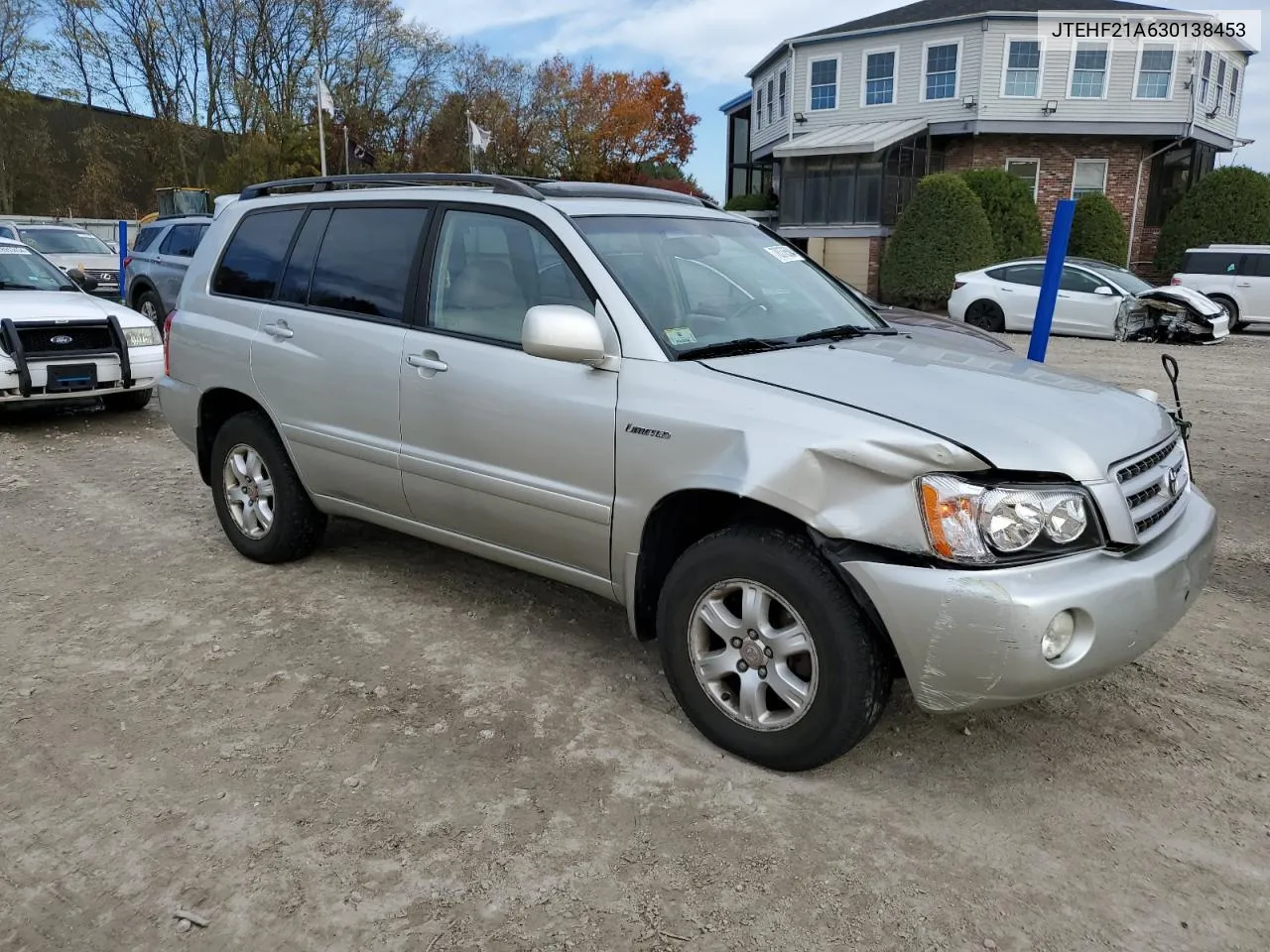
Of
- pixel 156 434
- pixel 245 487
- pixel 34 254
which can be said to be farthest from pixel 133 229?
pixel 245 487

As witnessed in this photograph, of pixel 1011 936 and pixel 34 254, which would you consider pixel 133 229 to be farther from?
pixel 1011 936

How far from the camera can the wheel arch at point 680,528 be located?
9.77 feet

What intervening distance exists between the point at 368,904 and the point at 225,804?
0.68 metres

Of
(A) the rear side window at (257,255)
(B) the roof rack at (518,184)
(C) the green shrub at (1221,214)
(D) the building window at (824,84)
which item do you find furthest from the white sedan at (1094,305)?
(D) the building window at (824,84)

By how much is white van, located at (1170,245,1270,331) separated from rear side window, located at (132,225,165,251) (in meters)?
17.6

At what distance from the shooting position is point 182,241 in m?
13.6

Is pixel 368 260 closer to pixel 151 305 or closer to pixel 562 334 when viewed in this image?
pixel 562 334

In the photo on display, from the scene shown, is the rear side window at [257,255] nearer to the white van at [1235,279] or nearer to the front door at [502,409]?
the front door at [502,409]

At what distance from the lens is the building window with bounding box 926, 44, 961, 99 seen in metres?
28.5

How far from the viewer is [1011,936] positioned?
2.38m

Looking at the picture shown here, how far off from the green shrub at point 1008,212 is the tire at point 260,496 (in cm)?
2266

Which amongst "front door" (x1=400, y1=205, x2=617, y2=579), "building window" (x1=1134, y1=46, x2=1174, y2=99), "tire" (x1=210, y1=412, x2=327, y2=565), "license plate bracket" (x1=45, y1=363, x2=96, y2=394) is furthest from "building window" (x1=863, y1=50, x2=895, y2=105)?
"front door" (x1=400, y1=205, x2=617, y2=579)

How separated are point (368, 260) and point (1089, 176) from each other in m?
29.8

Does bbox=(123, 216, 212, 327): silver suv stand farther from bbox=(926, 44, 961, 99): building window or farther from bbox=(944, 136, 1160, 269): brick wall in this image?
bbox=(944, 136, 1160, 269): brick wall
